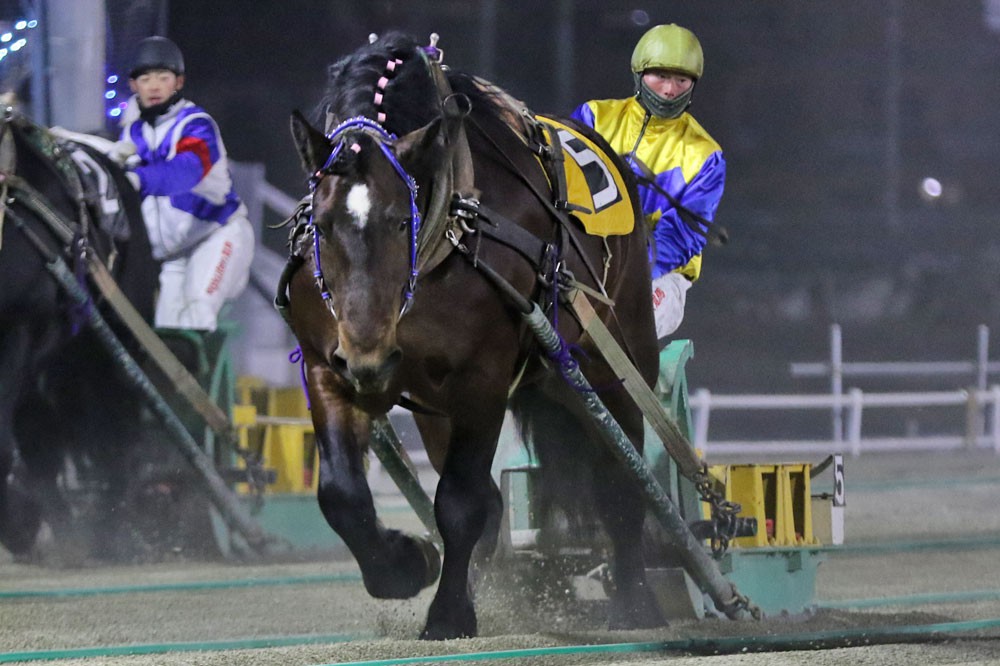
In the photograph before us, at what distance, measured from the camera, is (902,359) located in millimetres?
17891

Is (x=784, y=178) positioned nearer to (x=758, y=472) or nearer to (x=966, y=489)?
(x=966, y=489)

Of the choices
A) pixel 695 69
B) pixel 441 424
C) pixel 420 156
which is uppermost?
pixel 695 69

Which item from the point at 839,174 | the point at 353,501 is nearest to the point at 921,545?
the point at 353,501

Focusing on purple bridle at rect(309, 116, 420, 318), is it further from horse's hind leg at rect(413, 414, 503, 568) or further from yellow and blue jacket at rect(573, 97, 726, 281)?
yellow and blue jacket at rect(573, 97, 726, 281)

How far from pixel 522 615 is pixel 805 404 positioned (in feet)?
21.6

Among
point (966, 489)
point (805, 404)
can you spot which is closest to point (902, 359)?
point (805, 404)

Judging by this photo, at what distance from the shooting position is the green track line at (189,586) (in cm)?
539

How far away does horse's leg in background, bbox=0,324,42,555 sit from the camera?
598 centimetres

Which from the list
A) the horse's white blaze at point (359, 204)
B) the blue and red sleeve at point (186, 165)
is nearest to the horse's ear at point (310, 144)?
the horse's white blaze at point (359, 204)

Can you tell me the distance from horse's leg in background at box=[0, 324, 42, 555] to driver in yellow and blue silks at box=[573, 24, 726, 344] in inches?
87.5

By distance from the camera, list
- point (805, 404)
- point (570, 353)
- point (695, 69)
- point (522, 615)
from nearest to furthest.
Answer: point (570, 353)
point (522, 615)
point (695, 69)
point (805, 404)

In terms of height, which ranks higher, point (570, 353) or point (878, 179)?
point (878, 179)

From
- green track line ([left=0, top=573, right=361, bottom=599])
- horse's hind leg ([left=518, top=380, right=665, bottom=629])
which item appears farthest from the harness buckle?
green track line ([left=0, top=573, right=361, bottom=599])

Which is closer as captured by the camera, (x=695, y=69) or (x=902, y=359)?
(x=695, y=69)
